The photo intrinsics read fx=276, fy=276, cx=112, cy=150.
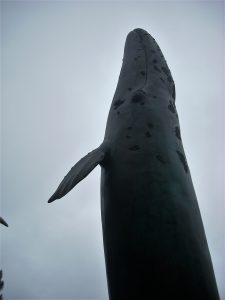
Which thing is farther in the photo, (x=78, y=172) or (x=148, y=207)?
(x=78, y=172)

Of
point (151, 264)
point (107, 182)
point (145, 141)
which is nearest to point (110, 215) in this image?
point (107, 182)

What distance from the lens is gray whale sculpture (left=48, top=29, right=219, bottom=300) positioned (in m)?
2.89

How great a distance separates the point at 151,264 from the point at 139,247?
0.21 meters

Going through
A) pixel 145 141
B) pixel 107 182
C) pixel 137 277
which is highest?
pixel 145 141

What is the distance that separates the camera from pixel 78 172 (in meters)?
3.47

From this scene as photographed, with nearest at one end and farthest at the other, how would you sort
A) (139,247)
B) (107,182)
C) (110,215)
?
(139,247)
(110,215)
(107,182)

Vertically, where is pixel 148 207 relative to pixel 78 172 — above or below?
below

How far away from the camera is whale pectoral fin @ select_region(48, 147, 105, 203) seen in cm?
330

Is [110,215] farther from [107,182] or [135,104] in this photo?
[135,104]

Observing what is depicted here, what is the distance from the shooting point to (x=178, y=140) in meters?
4.10

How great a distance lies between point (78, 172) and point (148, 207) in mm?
969

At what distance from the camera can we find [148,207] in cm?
318

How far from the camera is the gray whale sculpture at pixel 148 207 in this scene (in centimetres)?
289

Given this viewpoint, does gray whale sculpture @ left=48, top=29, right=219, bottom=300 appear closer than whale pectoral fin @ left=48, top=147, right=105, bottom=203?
Yes
